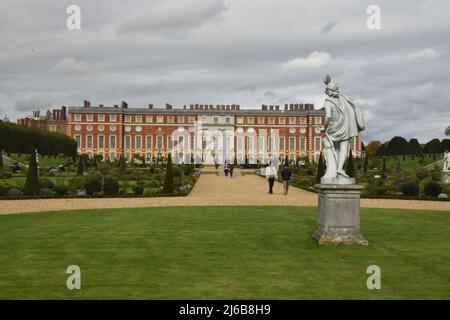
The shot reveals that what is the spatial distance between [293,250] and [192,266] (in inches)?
65.4

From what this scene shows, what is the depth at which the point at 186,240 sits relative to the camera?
7.86 meters

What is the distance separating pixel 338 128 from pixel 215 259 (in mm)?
2639

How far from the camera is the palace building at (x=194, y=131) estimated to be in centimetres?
6531

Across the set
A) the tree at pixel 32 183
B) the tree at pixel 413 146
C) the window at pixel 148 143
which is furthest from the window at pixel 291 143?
the tree at pixel 32 183

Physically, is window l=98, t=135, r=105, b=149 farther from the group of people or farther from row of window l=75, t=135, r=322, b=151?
the group of people

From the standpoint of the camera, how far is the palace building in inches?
2571

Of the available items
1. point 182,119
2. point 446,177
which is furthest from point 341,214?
point 182,119

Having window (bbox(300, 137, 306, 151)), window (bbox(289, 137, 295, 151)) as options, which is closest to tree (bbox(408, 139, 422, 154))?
window (bbox(300, 137, 306, 151))

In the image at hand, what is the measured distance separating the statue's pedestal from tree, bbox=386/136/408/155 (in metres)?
52.6

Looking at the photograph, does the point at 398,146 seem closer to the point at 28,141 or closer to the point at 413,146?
the point at 413,146
